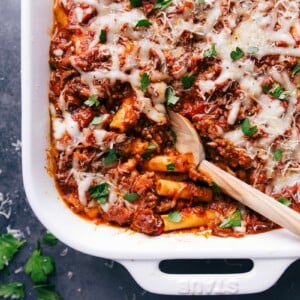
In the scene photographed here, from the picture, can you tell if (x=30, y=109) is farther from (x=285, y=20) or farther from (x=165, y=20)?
(x=285, y=20)

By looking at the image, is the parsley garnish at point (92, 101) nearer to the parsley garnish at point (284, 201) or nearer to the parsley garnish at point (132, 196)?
the parsley garnish at point (132, 196)

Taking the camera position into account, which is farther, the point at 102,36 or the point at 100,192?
the point at 100,192

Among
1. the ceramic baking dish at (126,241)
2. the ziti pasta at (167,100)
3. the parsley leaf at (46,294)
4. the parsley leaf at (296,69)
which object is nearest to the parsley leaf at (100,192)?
the ziti pasta at (167,100)

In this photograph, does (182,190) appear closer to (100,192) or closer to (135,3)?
(100,192)

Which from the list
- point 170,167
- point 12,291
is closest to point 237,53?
point 170,167

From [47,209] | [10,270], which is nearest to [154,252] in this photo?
[47,209]

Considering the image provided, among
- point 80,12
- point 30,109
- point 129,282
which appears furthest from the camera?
point 129,282
